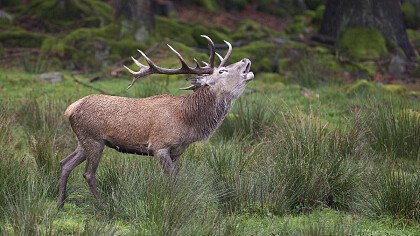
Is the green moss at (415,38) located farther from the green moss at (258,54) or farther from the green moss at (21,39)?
the green moss at (21,39)

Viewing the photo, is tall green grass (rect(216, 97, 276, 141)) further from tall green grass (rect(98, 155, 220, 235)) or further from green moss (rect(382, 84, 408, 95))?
green moss (rect(382, 84, 408, 95))

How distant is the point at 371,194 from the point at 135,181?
2290 millimetres

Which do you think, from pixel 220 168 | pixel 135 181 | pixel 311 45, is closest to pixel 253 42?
pixel 311 45

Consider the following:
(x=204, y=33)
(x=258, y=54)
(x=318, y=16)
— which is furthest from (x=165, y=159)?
(x=318, y=16)

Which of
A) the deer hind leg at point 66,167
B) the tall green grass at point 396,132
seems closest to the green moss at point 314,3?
the tall green grass at point 396,132

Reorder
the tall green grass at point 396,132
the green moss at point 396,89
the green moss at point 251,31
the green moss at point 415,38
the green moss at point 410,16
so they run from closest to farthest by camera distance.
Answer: the tall green grass at point 396,132, the green moss at point 396,89, the green moss at point 251,31, the green moss at point 415,38, the green moss at point 410,16

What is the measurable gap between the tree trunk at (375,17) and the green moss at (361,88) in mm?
3265

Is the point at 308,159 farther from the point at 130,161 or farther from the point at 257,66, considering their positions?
the point at 257,66

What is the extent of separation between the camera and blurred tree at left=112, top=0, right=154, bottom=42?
17453mm

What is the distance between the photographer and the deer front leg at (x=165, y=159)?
8.34 meters

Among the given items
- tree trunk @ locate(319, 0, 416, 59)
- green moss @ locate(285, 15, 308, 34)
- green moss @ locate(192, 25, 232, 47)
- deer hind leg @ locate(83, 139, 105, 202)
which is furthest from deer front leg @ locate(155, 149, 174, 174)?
green moss @ locate(285, 15, 308, 34)

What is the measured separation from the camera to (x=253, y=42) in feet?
61.2

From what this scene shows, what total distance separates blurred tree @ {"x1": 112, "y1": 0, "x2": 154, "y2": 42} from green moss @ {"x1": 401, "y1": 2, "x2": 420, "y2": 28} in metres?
8.72

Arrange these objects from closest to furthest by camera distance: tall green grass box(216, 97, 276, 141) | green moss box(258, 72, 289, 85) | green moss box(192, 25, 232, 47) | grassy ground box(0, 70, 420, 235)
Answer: grassy ground box(0, 70, 420, 235), tall green grass box(216, 97, 276, 141), green moss box(258, 72, 289, 85), green moss box(192, 25, 232, 47)
